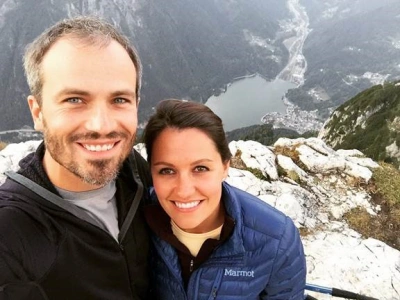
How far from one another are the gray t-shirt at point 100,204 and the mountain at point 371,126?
156 ft

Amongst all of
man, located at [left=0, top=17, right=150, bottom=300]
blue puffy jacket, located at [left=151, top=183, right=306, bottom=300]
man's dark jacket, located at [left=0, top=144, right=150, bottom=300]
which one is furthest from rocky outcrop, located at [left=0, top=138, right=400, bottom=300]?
man, located at [left=0, top=17, right=150, bottom=300]

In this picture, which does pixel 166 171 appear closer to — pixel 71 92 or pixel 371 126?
pixel 71 92

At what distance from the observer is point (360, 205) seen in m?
9.95

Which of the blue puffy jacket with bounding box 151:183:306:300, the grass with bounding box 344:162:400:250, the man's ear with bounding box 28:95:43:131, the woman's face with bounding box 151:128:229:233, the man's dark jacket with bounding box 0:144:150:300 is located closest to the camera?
the man's dark jacket with bounding box 0:144:150:300

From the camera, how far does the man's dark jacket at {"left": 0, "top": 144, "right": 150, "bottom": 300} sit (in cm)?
262

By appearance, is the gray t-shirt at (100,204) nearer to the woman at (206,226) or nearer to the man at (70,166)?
the man at (70,166)

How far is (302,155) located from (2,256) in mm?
10909

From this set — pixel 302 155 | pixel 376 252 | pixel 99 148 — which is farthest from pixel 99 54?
pixel 302 155

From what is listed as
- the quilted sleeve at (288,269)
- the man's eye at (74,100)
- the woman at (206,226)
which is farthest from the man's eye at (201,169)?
the man's eye at (74,100)

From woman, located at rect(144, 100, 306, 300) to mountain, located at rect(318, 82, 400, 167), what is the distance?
152 feet

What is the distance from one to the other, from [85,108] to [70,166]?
0.50 m

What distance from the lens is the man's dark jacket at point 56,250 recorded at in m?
2.62

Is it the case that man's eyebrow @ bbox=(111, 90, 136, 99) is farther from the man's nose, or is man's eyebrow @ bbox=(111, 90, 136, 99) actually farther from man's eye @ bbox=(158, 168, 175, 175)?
man's eye @ bbox=(158, 168, 175, 175)

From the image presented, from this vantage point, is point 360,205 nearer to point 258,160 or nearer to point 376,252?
point 376,252
